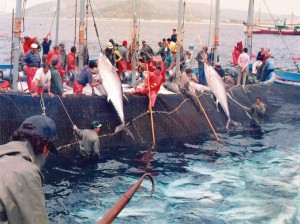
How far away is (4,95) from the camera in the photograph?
47.2 feet

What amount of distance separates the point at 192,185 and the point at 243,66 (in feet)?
39.8

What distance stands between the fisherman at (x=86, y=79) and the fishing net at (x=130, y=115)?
2.05 feet

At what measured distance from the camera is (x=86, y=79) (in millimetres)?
16875

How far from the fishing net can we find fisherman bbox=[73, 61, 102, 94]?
0.63 m

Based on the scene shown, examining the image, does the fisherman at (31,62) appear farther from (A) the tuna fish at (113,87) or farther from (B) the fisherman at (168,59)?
(B) the fisherman at (168,59)

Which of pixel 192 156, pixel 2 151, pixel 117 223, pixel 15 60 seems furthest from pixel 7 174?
pixel 192 156

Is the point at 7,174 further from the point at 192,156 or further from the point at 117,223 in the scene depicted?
the point at 192,156

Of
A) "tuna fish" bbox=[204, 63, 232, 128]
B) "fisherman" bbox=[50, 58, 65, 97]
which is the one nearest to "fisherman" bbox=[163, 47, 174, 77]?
"tuna fish" bbox=[204, 63, 232, 128]

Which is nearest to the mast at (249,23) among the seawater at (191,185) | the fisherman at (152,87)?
the seawater at (191,185)

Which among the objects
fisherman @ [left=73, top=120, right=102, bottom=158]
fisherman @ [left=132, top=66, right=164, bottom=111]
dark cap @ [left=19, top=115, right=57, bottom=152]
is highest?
dark cap @ [left=19, top=115, right=57, bottom=152]

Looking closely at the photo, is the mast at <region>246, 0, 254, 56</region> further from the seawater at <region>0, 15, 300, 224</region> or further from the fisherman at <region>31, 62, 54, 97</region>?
the fisherman at <region>31, 62, 54, 97</region>

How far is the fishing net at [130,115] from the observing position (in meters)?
14.6

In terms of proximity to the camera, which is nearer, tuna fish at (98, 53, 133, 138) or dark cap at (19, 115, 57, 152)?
dark cap at (19, 115, 57, 152)

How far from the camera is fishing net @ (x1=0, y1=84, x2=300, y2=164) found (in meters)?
14.6
